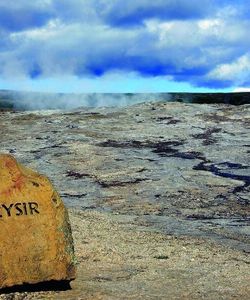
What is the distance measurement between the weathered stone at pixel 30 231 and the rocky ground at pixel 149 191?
12.1 inches

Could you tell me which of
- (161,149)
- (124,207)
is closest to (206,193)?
(124,207)

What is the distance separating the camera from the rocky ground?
966cm

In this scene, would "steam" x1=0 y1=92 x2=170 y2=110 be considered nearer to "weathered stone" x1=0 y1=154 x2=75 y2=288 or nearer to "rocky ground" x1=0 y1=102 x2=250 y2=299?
"rocky ground" x1=0 y1=102 x2=250 y2=299

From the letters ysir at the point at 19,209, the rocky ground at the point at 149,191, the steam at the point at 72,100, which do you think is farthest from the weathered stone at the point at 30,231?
the steam at the point at 72,100

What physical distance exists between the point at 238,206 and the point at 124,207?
329cm

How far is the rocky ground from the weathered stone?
0.31 m

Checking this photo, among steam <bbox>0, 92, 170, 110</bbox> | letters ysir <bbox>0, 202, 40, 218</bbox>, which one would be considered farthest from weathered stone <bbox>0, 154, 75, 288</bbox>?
steam <bbox>0, 92, 170, 110</bbox>

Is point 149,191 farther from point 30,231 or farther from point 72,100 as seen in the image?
point 72,100

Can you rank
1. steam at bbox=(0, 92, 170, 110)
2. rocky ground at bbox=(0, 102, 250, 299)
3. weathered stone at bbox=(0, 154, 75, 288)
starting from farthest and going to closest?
steam at bbox=(0, 92, 170, 110) < rocky ground at bbox=(0, 102, 250, 299) < weathered stone at bbox=(0, 154, 75, 288)

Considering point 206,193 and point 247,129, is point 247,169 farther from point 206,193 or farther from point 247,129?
point 247,129

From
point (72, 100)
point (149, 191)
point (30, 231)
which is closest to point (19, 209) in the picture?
point (30, 231)

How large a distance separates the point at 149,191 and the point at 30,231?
11.3 meters

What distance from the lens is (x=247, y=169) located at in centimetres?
2158

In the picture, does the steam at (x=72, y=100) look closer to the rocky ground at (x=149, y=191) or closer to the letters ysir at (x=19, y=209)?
the rocky ground at (x=149, y=191)
